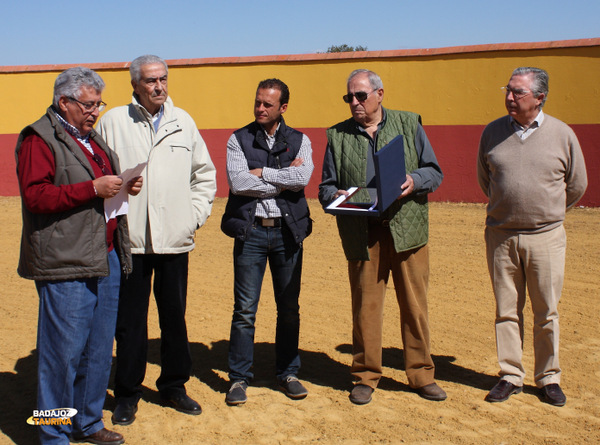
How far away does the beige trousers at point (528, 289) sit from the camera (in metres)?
4.45

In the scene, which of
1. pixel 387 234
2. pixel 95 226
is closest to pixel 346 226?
pixel 387 234

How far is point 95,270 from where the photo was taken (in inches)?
142

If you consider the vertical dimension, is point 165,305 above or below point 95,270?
below

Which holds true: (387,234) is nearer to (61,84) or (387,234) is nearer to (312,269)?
(61,84)

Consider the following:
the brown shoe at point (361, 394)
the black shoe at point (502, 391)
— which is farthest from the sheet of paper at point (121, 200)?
the black shoe at point (502, 391)

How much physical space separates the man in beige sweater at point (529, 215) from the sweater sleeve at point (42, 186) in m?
2.64

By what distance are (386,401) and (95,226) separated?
224 centimetres

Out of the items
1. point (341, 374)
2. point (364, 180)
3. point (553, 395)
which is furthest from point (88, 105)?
point (553, 395)

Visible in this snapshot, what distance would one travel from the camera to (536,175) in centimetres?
439

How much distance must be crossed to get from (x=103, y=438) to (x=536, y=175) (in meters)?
3.13

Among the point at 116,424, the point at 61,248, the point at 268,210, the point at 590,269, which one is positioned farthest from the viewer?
the point at 590,269

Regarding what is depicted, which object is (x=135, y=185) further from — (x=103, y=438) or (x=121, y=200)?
(x=103, y=438)

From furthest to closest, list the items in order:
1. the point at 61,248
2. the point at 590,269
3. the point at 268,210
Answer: the point at 590,269, the point at 268,210, the point at 61,248
